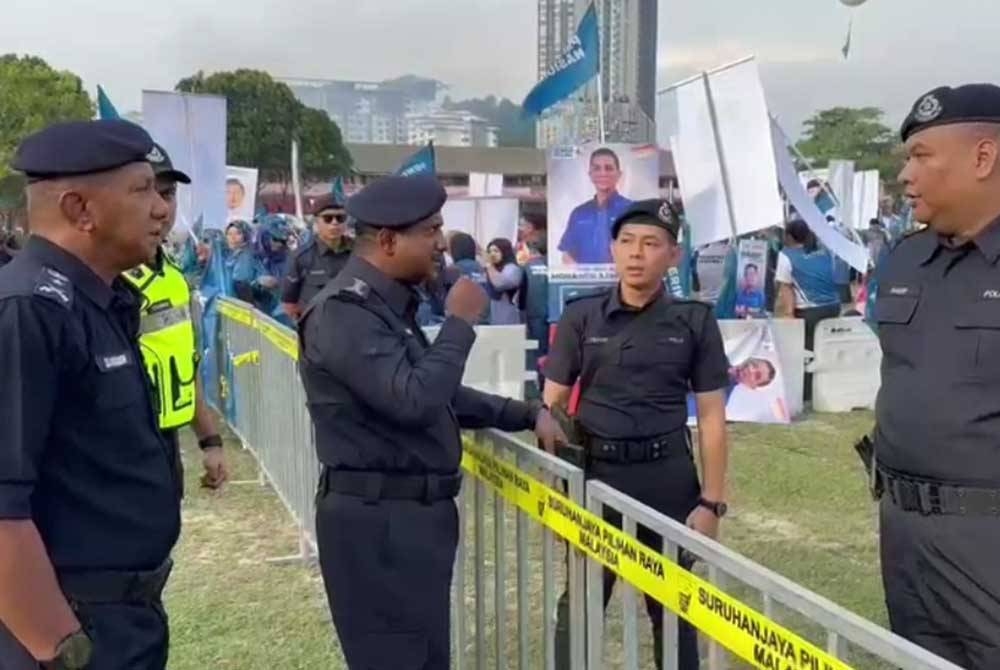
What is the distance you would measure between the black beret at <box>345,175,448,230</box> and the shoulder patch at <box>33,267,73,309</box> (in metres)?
0.89

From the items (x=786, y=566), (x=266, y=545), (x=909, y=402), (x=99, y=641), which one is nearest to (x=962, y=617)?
(x=909, y=402)

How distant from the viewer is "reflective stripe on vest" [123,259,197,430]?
428 centimetres

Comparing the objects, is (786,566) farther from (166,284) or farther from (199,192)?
(199,192)

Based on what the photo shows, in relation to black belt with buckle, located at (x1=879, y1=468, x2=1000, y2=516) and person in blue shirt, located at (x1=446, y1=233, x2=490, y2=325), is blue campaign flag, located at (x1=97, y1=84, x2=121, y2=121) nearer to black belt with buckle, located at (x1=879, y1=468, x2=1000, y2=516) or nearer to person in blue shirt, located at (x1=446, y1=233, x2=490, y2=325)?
person in blue shirt, located at (x1=446, y1=233, x2=490, y2=325)

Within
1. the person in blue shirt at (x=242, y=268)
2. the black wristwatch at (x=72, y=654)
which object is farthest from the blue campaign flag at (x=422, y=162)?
the black wristwatch at (x=72, y=654)

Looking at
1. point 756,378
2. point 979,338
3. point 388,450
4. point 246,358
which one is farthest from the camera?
point 756,378

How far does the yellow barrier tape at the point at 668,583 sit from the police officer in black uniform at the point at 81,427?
92cm

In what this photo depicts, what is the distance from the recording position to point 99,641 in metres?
2.32

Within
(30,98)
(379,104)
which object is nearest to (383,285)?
(30,98)

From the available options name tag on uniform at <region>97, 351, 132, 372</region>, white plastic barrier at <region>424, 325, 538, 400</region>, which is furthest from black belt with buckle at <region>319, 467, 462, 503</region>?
white plastic barrier at <region>424, 325, 538, 400</region>

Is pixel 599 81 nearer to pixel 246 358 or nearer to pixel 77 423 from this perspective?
pixel 246 358

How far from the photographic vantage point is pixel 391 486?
2.92m

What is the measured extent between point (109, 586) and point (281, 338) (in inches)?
149

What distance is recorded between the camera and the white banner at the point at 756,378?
963cm
